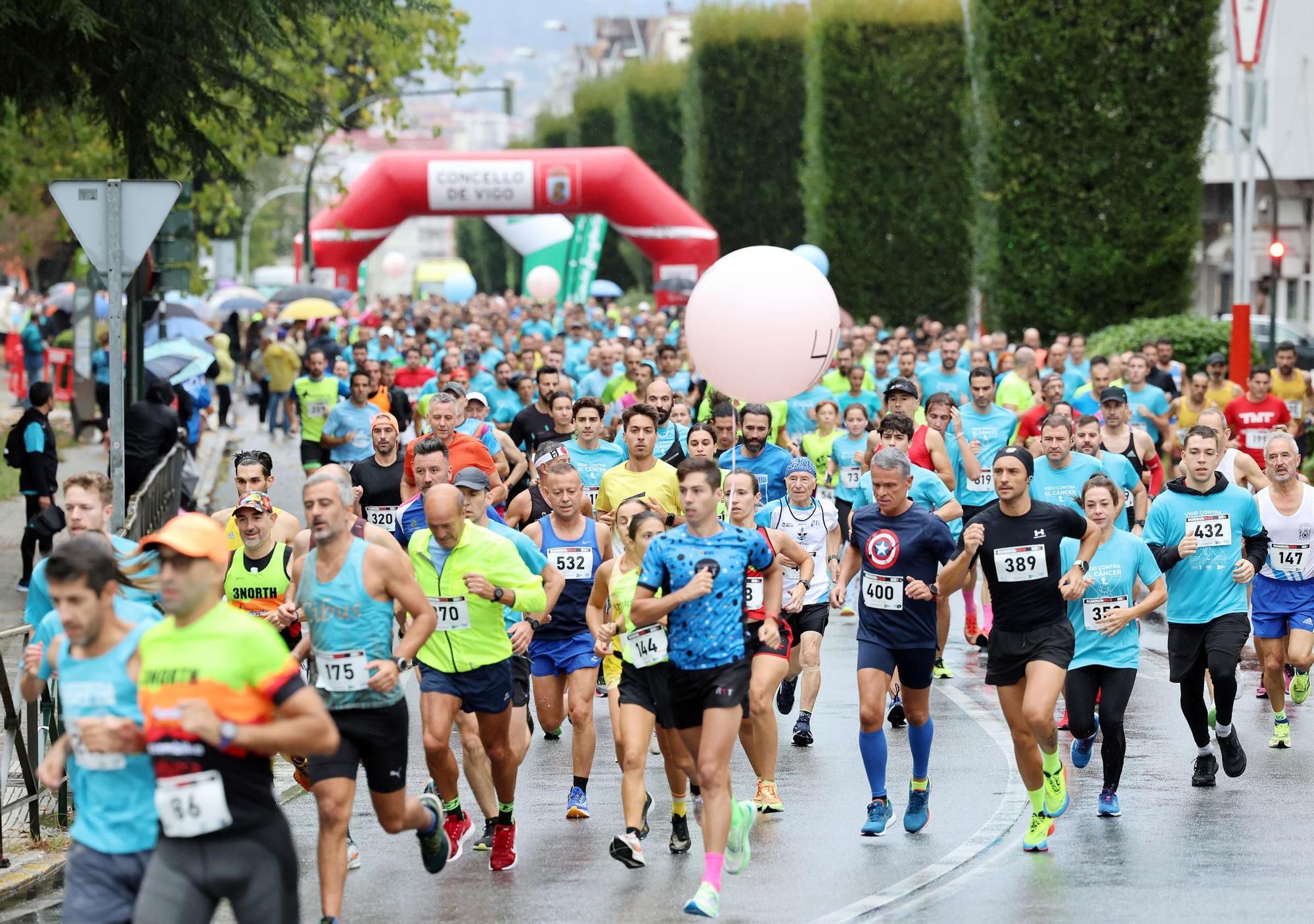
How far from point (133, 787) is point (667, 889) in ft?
10.3

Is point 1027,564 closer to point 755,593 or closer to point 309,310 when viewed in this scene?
point 755,593

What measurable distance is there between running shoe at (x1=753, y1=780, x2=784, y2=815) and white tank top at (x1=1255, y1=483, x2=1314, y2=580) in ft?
11.2

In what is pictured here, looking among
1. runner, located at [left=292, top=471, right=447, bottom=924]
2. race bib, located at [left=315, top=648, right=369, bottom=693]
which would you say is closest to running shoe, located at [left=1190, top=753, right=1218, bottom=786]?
runner, located at [left=292, top=471, right=447, bottom=924]

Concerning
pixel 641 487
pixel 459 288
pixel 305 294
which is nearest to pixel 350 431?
pixel 641 487

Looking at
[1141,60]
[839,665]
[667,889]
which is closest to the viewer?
[667,889]

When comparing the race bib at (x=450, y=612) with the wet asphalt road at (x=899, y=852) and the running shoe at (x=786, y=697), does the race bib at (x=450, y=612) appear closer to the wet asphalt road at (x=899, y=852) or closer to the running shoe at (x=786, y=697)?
the wet asphalt road at (x=899, y=852)

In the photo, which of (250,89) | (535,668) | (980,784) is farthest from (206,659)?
(250,89)

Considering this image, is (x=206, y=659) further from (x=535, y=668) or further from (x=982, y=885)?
(x=535, y=668)

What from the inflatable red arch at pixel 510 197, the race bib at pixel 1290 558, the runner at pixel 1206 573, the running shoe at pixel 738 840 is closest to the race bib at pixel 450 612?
the running shoe at pixel 738 840

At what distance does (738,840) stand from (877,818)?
137cm

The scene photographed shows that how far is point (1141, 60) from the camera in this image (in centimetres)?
3075

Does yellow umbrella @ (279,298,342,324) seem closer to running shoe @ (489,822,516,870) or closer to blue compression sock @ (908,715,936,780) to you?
blue compression sock @ (908,715,936,780)

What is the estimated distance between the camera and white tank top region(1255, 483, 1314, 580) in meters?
11.7

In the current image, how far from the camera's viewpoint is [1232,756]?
1089cm
